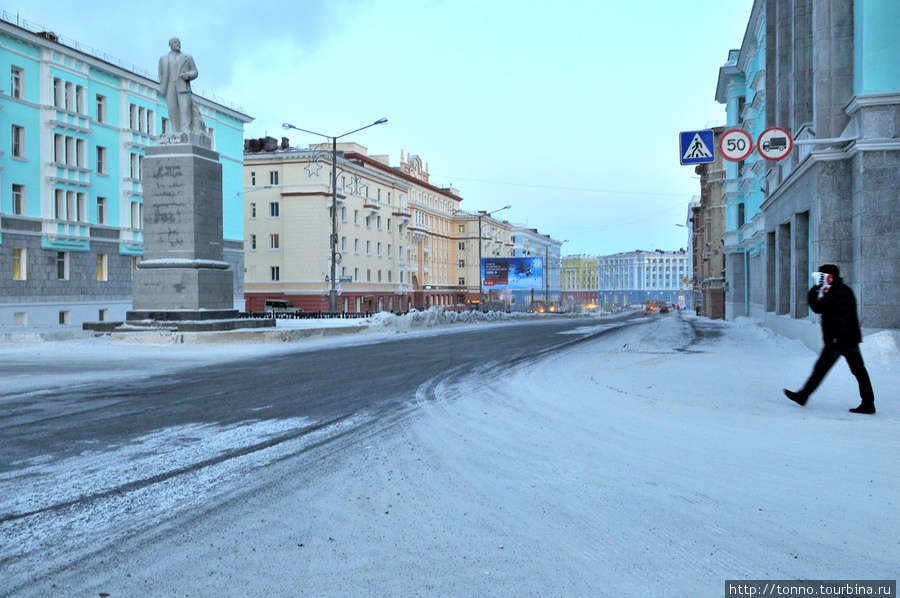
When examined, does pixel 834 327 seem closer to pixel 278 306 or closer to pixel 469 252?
pixel 278 306

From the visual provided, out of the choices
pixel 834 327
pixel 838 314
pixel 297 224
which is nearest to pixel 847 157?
pixel 838 314

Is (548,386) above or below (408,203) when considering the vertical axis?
below

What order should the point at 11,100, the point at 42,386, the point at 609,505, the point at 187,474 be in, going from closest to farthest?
the point at 609,505
the point at 187,474
the point at 42,386
the point at 11,100

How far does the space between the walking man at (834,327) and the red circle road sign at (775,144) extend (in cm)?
740

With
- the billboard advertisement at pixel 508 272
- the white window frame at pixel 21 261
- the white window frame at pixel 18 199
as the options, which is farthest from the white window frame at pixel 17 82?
the billboard advertisement at pixel 508 272

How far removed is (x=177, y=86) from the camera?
20828 millimetres

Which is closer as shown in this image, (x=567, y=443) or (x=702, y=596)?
(x=702, y=596)

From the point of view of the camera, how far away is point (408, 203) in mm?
83062

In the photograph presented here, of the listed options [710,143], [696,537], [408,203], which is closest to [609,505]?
[696,537]

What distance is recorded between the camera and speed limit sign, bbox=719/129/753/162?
582 inches

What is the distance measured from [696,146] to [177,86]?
15.1m

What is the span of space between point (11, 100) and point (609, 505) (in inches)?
1481

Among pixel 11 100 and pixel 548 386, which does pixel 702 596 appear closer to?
pixel 548 386

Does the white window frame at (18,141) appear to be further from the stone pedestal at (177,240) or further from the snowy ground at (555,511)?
the snowy ground at (555,511)
